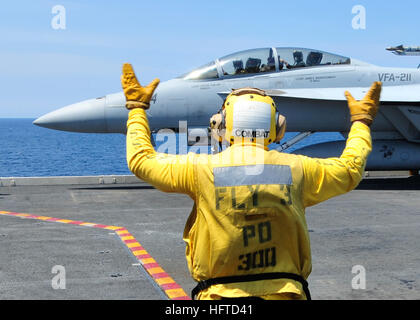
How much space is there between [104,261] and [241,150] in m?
5.35

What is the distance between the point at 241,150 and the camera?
2807 mm

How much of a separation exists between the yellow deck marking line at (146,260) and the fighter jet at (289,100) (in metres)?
4.76

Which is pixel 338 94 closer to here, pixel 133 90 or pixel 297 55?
pixel 297 55

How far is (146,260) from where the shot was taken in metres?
7.76

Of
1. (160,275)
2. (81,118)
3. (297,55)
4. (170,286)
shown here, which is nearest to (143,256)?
(160,275)

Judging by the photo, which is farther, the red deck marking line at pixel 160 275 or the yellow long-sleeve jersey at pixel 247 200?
the red deck marking line at pixel 160 275

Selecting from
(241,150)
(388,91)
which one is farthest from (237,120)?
(388,91)

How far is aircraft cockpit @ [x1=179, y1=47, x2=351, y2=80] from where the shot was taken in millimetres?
15586

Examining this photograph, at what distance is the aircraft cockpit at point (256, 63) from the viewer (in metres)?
15.6

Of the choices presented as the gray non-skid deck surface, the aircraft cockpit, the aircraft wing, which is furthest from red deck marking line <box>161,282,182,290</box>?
the aircraft cockpit

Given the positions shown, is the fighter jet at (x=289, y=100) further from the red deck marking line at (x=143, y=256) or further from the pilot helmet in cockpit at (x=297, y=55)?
the red deck marking line at (x=143, y=256)

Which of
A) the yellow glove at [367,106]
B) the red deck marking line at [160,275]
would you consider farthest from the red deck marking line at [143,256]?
the yellow glove at [367,106]

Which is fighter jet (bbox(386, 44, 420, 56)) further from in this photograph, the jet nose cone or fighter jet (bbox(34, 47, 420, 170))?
the jet nose cone

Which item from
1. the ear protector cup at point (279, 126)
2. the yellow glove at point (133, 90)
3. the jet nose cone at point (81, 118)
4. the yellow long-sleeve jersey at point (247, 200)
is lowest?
the jet nose cone at point (81, 118)
